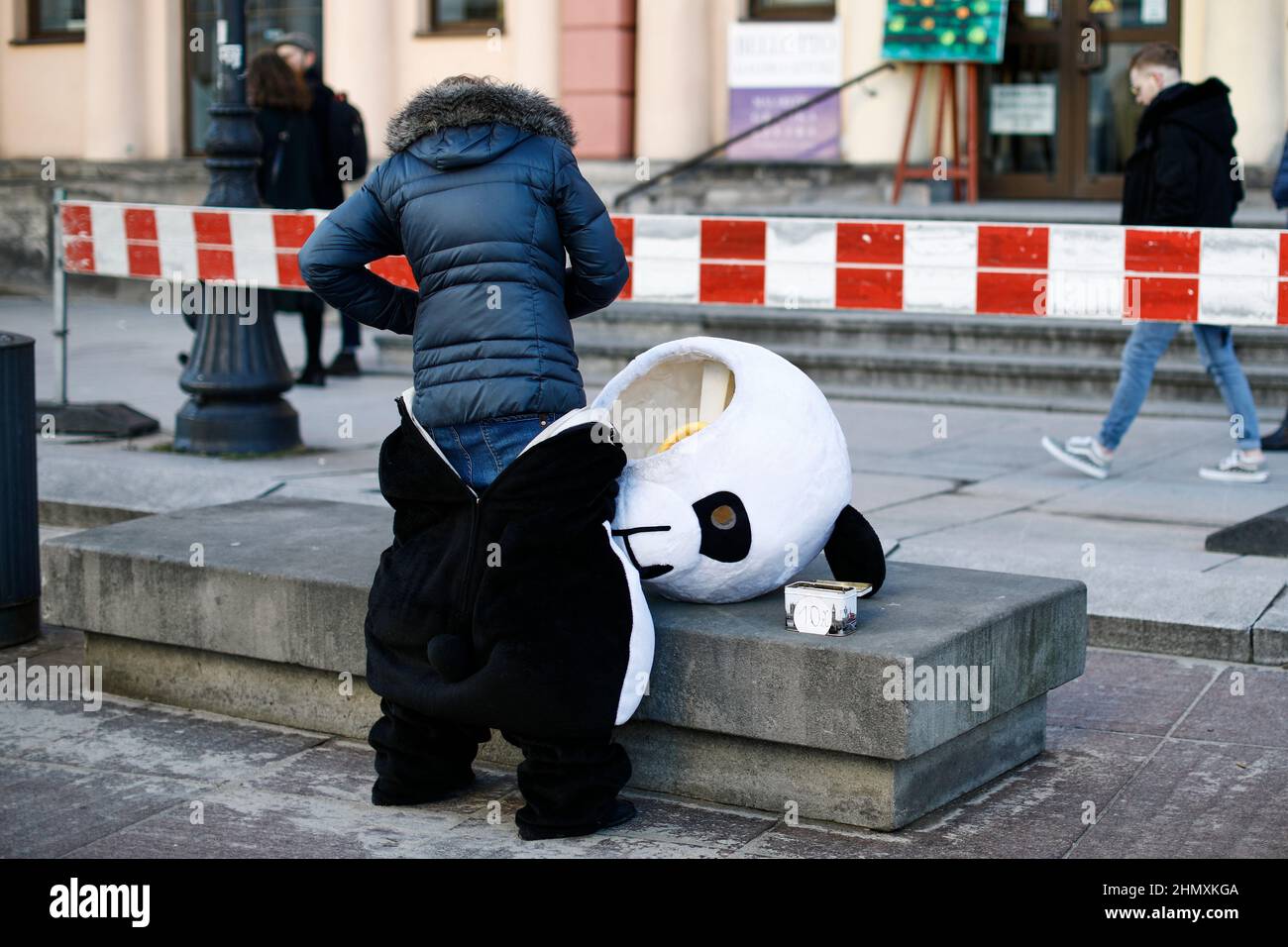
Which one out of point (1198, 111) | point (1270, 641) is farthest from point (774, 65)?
point (1270, 641)

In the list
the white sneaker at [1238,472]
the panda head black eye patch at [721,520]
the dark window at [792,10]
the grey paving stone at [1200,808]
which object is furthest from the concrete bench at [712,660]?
the dark window at [792,10]

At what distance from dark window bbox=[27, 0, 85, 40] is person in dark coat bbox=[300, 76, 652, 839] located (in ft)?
Result: 49.0

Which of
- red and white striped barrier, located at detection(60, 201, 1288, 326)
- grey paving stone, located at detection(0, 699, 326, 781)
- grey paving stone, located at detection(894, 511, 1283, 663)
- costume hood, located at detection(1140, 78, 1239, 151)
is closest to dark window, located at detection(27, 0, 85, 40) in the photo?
red and white striped barrier, located at detection(60, 201, 1288, 326)

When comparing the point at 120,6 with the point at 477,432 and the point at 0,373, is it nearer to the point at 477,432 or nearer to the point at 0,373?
the point at 0,373

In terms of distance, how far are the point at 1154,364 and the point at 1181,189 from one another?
74 cm

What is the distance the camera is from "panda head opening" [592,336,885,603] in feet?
14.7

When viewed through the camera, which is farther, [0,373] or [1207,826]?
[0,373]

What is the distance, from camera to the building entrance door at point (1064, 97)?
46.3 ft

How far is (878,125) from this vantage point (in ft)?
47.4

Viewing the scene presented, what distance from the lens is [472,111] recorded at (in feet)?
14.7

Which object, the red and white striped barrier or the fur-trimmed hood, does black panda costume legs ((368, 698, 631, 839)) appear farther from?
the red and white striped barrier

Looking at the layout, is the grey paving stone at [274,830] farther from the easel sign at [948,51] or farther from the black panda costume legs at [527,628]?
the easel sign at [948,51]
